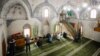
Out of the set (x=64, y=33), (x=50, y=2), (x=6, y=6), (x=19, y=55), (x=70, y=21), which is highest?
(x=50, y=2)

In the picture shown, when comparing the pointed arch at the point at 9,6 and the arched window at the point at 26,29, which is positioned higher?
the pointed arch at the point at 9,6

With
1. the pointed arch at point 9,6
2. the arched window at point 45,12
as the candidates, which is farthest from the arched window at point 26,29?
the arched window at point 45,12

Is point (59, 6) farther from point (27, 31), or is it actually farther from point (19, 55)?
point (19, 55)

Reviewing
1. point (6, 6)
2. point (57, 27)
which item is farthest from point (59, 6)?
point (6, 6)

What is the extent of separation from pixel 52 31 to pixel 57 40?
5.19 ft

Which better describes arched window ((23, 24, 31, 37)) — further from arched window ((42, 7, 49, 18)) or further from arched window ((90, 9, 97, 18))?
arched window ((90, 9, 97, 18))

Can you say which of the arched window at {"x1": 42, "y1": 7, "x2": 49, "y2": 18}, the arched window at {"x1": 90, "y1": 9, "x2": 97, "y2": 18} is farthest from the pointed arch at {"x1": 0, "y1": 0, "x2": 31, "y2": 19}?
the arched window at {"x1": 90, "y1": 9, "x2": 97, "y2": 18}

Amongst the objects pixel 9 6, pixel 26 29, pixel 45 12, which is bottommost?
pixel 26 29

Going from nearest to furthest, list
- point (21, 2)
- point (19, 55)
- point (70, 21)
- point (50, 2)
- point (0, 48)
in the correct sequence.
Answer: point (0, 48) → point (19, 55) → point (21, 2) → point (50, 2) → point (70, 21)

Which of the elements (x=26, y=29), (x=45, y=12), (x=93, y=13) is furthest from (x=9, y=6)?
(x=93, y=13)

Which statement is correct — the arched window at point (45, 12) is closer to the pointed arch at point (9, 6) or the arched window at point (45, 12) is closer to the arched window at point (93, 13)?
the pointed arch at point (9, 6)

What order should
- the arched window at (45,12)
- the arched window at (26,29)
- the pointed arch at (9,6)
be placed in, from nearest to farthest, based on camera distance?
the pointed arch at (9,6) → the arched window at (26,29) → the arched window at (45,12)

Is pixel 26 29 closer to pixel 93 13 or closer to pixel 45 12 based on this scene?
pixel 45 12

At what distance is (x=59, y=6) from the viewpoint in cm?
1786
